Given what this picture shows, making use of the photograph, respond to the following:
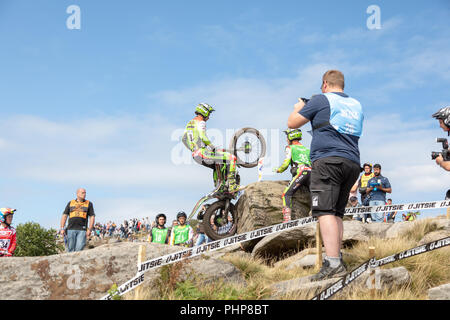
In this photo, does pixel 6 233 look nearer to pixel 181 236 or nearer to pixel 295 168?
pixel 181 236

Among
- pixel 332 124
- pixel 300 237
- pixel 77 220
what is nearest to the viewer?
pixel 332 124

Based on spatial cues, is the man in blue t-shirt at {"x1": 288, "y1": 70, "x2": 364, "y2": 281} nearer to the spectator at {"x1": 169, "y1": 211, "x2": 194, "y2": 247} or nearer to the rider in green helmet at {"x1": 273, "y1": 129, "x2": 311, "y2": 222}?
the rider in green helmet at {"x1": 273, "y1": 129, "x2": 311, "y2": 222}

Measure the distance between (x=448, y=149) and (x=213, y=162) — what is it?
15.7 feet

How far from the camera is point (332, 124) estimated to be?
4.62 m

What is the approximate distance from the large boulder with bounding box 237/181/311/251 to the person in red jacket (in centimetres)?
507

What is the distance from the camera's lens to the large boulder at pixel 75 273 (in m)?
4.89

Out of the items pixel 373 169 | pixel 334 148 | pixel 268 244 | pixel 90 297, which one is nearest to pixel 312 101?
pixel 334 148

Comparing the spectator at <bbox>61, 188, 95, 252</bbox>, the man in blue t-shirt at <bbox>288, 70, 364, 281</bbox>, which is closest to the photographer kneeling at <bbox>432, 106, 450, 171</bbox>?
the man in blue t-shirt at <bbox>288, 70, 364, 281</bbox>

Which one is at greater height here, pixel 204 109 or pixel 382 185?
pixel 204 109

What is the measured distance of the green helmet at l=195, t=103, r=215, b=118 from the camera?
924 centimetres

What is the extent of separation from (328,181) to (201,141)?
500cm

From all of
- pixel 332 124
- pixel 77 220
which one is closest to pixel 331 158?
pixel 332 124

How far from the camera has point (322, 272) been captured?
183 inches

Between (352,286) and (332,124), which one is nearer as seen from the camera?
(332,124)
